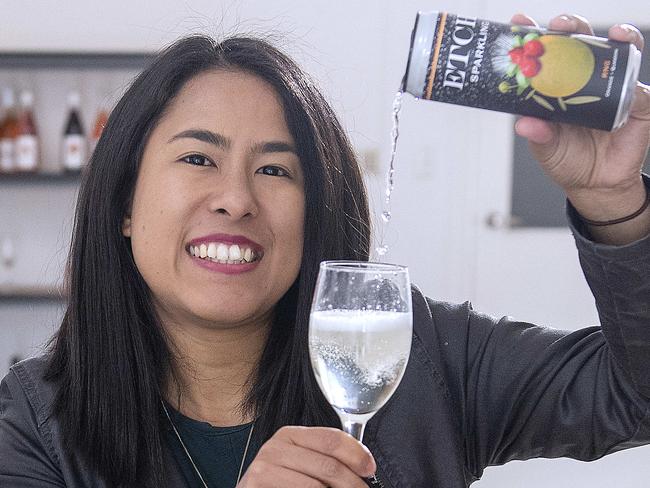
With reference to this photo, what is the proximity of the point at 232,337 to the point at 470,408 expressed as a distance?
14.4 inches

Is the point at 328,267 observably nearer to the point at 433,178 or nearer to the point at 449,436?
the point at 449,436

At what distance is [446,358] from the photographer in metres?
1.43

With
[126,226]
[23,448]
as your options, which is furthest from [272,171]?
[23,448]

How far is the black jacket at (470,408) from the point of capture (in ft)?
4.23

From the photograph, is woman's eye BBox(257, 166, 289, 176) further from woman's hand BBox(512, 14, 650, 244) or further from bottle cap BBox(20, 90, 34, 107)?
bottle cap BBox(20, 90, 34, 107)

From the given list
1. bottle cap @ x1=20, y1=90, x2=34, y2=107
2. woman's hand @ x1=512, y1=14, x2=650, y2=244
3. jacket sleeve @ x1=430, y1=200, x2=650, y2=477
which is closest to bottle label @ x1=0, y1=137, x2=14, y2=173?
bottle cap @ x1=20, y1=90, x2=34, y2=107

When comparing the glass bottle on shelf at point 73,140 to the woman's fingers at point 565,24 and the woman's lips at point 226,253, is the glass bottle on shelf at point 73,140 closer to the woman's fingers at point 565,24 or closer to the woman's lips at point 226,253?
the woman's lips at point 226,253

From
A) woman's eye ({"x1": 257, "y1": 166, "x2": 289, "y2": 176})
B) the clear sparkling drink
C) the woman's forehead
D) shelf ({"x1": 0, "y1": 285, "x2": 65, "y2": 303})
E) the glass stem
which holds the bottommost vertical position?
shelf ({"x1": 0, "y1": 285, "x2": 65, "y2": 303})

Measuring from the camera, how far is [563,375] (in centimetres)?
133

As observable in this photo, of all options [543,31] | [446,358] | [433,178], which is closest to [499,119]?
[433,178]

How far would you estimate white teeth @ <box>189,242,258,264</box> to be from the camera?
1341 mm

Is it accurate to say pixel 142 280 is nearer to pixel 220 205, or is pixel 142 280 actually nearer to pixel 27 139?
pixel 220 205


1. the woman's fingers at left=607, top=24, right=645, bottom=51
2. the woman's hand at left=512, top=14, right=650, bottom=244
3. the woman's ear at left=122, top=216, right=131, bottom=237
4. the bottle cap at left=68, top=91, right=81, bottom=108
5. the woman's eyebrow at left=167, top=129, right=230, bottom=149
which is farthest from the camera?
the bottle cap at left=68, top=91, right=81, bottom=108

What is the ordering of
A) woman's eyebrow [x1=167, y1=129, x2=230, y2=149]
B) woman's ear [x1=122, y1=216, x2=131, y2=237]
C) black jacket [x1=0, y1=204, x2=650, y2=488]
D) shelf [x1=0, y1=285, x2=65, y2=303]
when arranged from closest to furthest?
black jacket [x1=0, y1=204, x2=650, y2=488] → woman's eyebrow [x1=167, y1=129, x2=230, y2=149] → woman's ear [x1=122, y1=216, x2=131, y2=237] → shelf [x1=0, y1=285, x2=65, y2=303]
